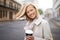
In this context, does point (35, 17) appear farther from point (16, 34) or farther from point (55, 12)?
point (16, 34)

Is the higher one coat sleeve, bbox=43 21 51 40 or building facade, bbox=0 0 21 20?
building facade, bbox=0 0 21 20

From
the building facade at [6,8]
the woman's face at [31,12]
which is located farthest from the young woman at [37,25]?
the building facade at [6,8]

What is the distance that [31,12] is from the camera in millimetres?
1259

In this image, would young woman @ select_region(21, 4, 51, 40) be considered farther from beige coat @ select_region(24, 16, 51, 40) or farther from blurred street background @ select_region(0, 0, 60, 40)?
blurred street background @ select_region(0, 0, 60, 40)

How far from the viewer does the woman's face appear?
1.25 metres

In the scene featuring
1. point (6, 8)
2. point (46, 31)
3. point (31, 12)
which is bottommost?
point (46, 31)

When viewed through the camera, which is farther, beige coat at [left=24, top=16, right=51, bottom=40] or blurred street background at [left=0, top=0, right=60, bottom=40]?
blurred street background at [left=0, top=0, right=60, bottom=40]

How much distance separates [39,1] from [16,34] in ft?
5.84

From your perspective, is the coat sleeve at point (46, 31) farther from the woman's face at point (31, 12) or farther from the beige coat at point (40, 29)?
the woman's face at point (31, 12)

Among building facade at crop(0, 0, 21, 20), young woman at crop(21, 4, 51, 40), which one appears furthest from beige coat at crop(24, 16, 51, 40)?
building facade at crop(0, 0, 21, 20)

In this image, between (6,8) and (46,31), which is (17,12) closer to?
(46,31)

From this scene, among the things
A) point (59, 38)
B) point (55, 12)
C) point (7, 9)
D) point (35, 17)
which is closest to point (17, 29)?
point (7, 9)

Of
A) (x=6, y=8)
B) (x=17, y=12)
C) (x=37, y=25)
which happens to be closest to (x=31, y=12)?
(x=37, y=25)

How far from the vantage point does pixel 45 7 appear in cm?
269
